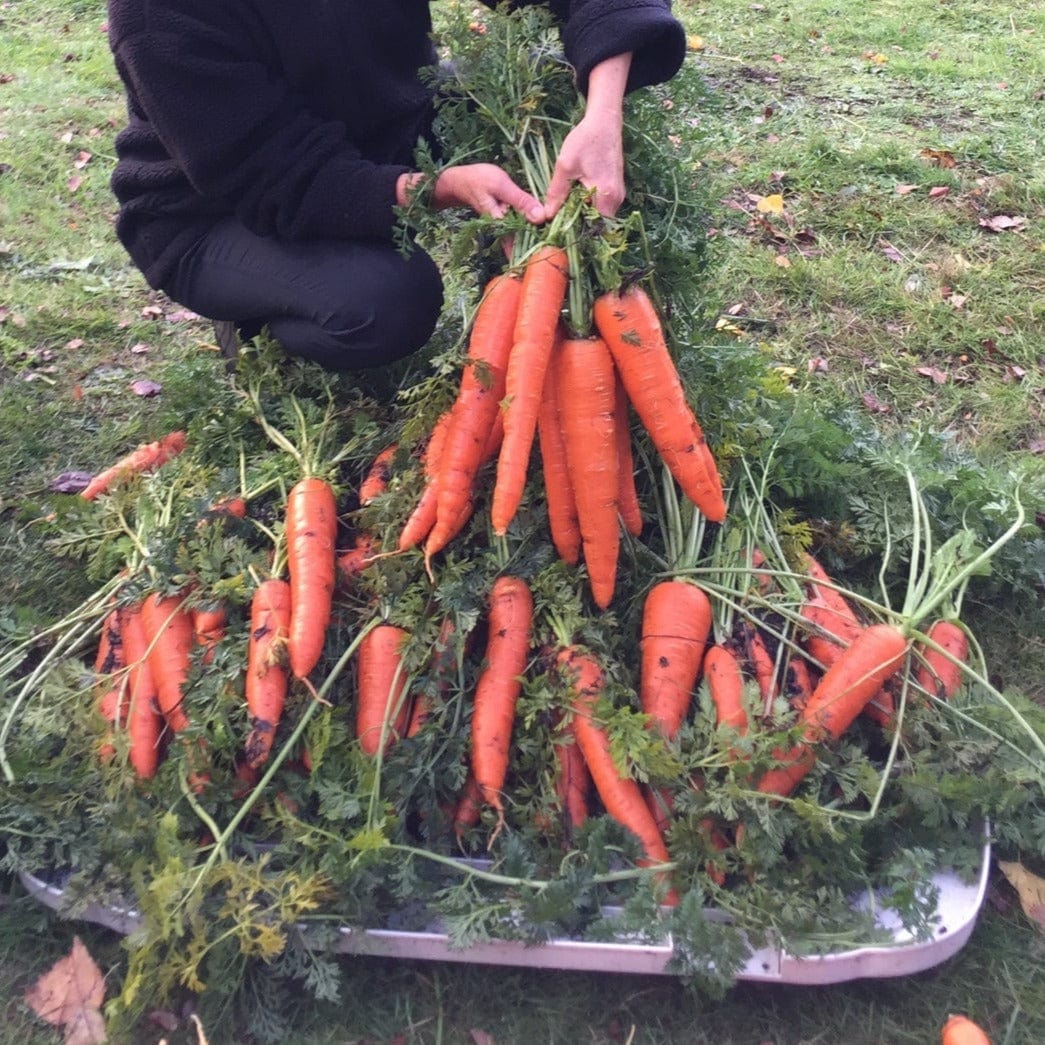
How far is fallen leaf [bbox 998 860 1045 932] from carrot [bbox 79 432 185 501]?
2.19 m

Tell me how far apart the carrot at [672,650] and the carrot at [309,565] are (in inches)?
26.9

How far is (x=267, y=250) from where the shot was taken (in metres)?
2.29

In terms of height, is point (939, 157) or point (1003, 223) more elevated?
point (939, 157)

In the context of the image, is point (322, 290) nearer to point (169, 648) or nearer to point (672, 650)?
point (169, 648)

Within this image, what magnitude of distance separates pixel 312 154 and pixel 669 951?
1.82m

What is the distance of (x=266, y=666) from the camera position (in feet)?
→ 5.98

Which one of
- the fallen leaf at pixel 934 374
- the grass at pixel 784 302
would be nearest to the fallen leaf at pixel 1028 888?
the grass at pixel 784 302

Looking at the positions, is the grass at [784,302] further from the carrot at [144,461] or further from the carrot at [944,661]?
the carrot at [944,661]

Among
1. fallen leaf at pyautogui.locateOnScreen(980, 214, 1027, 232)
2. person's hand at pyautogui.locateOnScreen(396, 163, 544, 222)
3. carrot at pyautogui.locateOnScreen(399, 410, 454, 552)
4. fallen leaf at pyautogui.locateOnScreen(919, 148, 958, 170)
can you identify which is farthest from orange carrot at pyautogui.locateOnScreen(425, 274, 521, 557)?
fallen leaf at pyautogui.locateOnScreen(919, 148, 958, 170)

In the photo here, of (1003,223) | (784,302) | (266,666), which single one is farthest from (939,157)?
(266,666)

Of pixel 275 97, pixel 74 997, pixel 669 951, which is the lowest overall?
pixel 74 997

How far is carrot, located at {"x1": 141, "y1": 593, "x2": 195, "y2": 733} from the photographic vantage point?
1.88 metres

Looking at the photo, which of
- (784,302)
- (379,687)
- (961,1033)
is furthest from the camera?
(784,302)

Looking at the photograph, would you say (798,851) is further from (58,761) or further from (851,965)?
(58,761)
